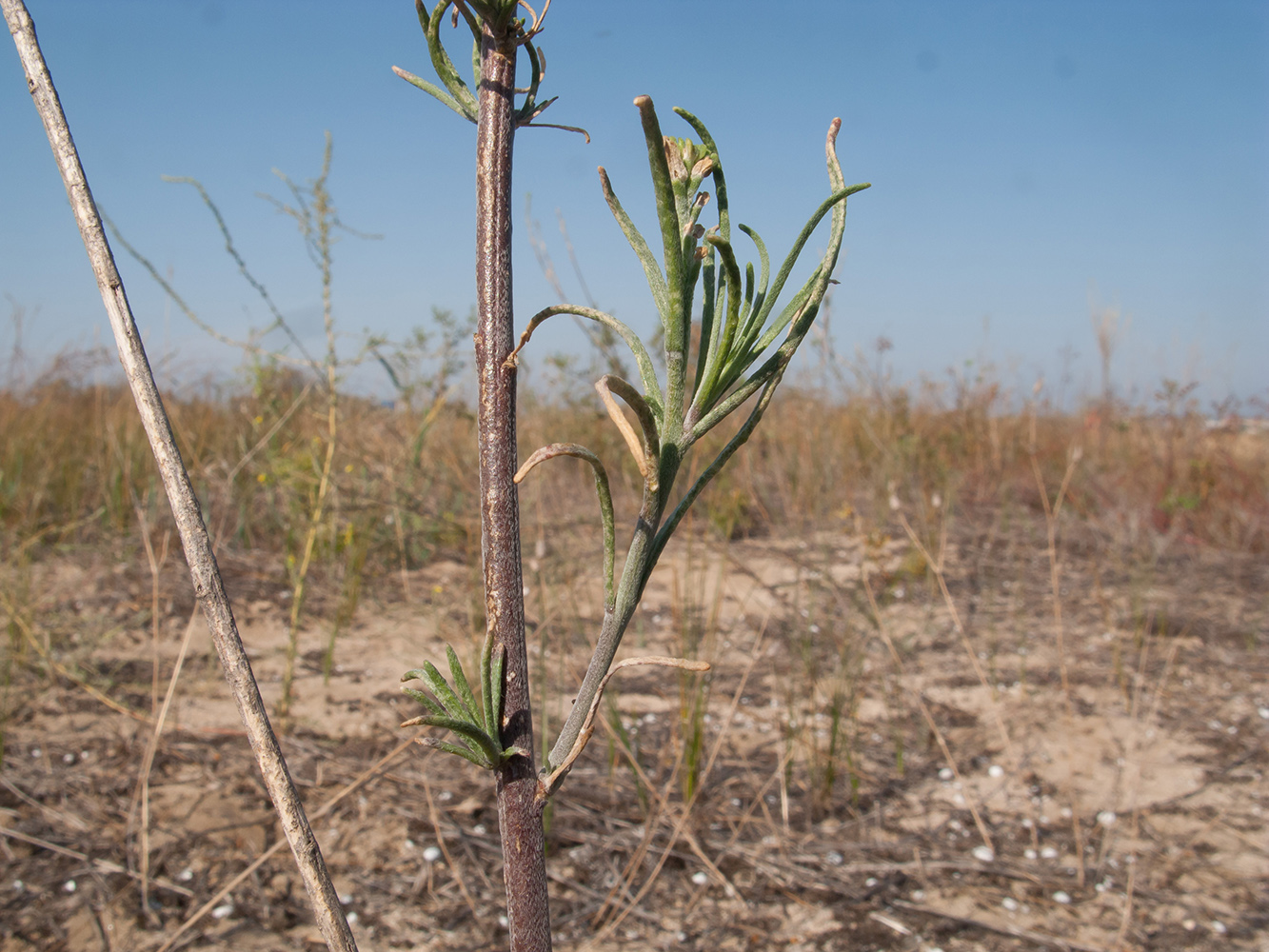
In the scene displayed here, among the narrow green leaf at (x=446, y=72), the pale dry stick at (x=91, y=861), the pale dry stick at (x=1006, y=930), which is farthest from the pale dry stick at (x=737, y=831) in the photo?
the narrow green leaf at (x=446, y=72)

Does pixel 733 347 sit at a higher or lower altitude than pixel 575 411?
lower

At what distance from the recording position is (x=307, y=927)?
5.90 ft

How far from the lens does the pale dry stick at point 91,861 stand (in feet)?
6.03

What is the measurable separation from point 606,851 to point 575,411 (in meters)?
3.72

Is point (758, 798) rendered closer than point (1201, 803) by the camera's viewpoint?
Yes

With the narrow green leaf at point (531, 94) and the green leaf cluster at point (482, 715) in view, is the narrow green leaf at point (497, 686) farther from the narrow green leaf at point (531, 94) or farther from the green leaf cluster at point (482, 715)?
the narrow green leaf at point (531, 94)

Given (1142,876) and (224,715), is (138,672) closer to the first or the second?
(224,715)

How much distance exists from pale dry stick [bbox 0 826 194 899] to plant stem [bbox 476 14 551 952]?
185 centimetres

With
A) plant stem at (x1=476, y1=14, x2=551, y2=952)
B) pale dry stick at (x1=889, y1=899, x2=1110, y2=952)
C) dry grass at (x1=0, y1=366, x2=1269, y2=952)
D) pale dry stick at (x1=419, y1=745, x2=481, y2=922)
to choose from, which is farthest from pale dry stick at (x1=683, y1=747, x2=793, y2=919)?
plant stem at (x1=476, y1=14, x2=551, y2=952)

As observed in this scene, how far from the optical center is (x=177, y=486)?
429 millimetres

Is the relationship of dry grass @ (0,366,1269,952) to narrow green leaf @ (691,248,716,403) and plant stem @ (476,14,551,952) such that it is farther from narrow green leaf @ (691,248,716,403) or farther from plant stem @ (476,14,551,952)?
narrow green leaf @ (691,248,716,403)

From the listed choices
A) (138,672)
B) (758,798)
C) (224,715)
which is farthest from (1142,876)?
(138,672)

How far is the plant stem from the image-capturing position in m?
0.42

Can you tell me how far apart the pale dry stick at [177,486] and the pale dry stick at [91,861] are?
180 centimetres
